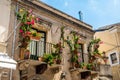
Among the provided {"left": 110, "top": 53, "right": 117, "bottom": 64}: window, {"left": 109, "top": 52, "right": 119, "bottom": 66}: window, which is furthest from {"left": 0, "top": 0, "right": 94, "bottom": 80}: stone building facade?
{"left": 110, "top": 53, "right": 117, "bottom": 64}: window

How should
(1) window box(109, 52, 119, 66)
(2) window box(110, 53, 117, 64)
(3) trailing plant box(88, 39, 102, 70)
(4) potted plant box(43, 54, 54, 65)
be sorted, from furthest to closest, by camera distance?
(2) window box(110, 53, 117, 64)
(1) window box(109, 52, 119, 66)
(3) trailing plant box(88, 39, 102, 70)
(4) potted plant box(43, 54, 54, 65)

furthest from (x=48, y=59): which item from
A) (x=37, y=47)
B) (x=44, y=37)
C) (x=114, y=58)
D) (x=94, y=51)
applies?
(x=114, y=58)

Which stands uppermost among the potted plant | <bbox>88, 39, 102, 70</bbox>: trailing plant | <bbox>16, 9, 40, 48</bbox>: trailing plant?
<bbox>16, 9, 40, 48</bbox>: trailing plant

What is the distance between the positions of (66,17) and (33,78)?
5.49 m

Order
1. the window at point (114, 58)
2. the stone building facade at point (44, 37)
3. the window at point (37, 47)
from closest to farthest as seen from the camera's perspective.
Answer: the stone building facade at point (44, 37), the window at point (37, 47), the window at point (114, 58)

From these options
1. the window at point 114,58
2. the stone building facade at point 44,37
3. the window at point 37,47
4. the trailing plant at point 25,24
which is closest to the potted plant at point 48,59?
the stone building facade at point 44,37

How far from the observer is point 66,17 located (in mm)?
15164

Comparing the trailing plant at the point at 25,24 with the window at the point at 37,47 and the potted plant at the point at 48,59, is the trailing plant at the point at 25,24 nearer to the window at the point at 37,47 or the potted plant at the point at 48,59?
the window at the point at 37,47

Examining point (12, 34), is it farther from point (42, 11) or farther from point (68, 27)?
point (68, 27)

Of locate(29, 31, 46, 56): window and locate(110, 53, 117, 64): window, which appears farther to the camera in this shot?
locate(110, 53, 117, 64): window

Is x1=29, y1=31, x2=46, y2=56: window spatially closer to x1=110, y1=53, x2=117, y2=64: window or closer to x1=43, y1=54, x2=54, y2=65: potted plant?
x1=43, y1=54, x2=54, y2=65: potted plant

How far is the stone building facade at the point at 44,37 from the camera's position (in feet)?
36.0

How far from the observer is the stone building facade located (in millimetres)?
10984

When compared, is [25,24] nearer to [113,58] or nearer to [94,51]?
A: [94,51]
